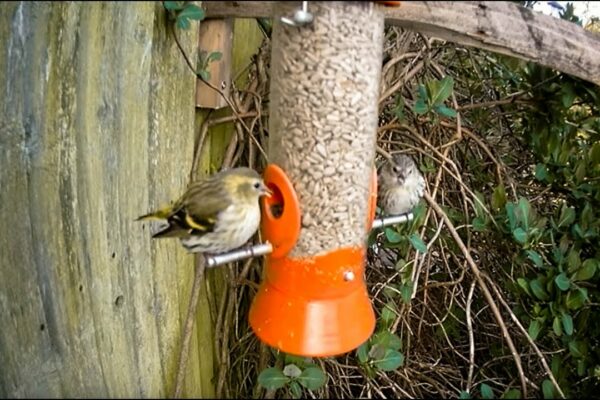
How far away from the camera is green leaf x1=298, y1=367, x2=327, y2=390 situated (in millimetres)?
1637

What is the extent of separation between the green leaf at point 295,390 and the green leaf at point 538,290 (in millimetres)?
747

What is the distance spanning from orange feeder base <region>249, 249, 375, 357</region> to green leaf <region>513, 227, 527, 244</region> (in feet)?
1.71

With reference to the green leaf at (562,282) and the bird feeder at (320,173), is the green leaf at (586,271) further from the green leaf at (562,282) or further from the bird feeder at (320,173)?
the bird feeder at (320,173)

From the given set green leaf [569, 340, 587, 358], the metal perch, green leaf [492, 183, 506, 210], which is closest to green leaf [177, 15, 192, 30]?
the metal perch

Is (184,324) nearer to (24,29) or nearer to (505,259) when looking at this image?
(24,29)

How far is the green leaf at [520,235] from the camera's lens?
72.8 inches

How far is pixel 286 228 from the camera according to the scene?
1.51m

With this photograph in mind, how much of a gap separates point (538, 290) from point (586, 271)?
0.14m

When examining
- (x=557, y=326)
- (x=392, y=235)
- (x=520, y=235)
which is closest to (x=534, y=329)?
(x=557, y=326)

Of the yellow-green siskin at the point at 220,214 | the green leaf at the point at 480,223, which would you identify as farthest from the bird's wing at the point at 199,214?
the green leaf at the point at 480,223

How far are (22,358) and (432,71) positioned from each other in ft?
4.79

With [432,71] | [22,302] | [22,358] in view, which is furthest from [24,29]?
[432,71]

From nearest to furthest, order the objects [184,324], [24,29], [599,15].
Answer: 1. [24,29]
2. [184,324]
3. [599,15]

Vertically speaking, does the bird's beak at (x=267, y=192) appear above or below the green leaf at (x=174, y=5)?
below
